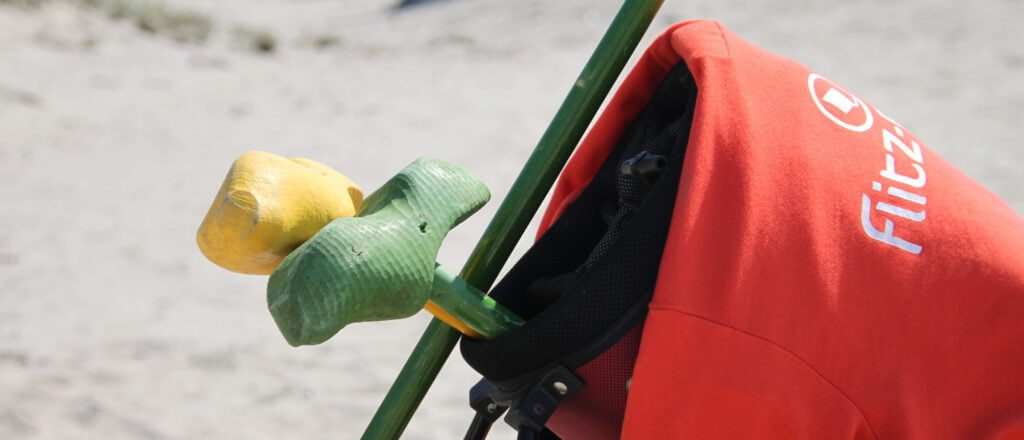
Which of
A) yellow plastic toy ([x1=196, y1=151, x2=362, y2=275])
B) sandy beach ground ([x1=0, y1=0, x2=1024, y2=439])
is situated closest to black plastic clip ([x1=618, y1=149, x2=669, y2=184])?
yellow plastic toy ([x1=196, y1=151, x2=362, y2=275])

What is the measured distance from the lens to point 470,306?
797 mm

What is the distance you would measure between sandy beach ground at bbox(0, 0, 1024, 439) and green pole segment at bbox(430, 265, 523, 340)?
1619 mm

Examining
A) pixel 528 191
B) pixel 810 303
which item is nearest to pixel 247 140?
pixel 528 191

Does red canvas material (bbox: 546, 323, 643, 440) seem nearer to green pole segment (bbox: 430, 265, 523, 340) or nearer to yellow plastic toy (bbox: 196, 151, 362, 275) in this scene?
green pole segment (bbox: 430, 265, 523, 340)

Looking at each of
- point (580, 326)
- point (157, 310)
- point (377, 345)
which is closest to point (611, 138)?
point (580, 326)

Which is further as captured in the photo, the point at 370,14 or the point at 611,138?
the point at 370,14

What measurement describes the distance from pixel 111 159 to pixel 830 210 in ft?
14.6

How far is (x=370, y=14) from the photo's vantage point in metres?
12.0

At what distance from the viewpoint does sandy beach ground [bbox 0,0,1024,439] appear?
8.32 feet

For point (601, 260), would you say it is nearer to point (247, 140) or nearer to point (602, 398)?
Result: point (602, 398)

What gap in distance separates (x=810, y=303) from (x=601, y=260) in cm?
16

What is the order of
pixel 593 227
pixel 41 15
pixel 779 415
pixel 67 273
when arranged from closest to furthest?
pixel 779 415 < pixel 593 227 < pixel 67 273 < pixel 41 15

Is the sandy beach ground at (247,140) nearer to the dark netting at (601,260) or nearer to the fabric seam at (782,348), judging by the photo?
the dark netting at (601,260)

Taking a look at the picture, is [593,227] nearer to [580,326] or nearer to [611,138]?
[611,138]
